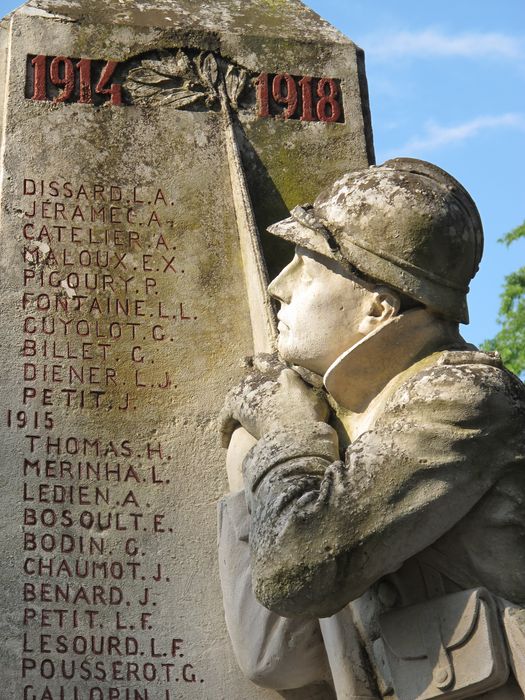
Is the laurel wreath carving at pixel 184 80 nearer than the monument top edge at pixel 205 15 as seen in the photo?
Yes

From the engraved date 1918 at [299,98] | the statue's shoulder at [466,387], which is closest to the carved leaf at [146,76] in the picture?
the engraved date 1918 at [299,98]

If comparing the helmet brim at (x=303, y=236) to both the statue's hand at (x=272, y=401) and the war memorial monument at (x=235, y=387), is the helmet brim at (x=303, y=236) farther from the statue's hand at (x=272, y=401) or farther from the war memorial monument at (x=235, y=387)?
the statue's hand at (x=272, y=401)

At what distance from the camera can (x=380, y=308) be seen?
6.03 m

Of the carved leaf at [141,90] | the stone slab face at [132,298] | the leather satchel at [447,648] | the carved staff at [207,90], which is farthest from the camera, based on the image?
the carved leaf at [141,90]

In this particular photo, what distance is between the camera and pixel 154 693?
649cm

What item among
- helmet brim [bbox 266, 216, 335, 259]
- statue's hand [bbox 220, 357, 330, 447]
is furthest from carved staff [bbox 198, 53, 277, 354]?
helmet brim [bbox 266, 216, 335, 259]

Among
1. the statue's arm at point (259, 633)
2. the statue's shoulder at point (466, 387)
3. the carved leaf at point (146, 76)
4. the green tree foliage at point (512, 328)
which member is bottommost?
the statue's arm at point (259, 633)

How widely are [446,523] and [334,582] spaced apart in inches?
17.5

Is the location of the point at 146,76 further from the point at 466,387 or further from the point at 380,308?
the point at 466,387

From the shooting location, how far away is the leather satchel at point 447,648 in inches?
215

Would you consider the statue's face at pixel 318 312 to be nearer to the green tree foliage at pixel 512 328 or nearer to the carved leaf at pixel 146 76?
the carved leaf at pixel 146 76

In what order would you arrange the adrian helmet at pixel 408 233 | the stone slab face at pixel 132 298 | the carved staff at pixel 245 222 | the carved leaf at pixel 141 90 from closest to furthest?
1. the adrian helmet at pixel 408 233
2. the stone slab face at pixel 132 298
3. the carved staff at pixel 245 222
4. the carved leaf at pixel 141 90

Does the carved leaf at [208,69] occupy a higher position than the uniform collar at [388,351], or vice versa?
the carved leaf at [208,69]

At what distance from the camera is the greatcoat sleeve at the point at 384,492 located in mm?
5488
